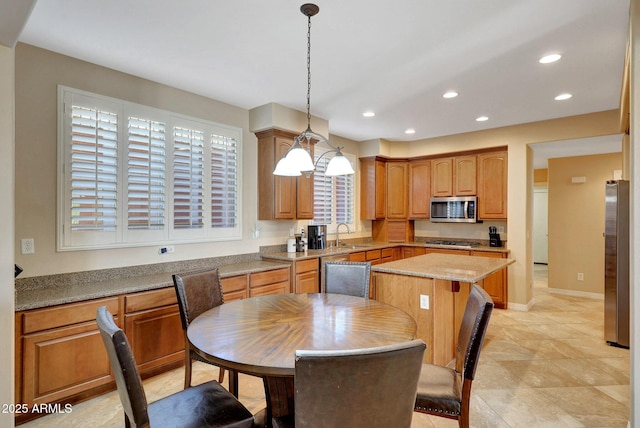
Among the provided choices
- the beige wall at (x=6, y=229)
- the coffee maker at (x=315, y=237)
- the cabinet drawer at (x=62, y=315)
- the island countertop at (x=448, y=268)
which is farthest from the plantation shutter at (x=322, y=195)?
the beige wall at (x=6, y=229)

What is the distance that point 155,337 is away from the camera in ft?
9.16

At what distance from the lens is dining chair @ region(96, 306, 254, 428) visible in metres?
1.24

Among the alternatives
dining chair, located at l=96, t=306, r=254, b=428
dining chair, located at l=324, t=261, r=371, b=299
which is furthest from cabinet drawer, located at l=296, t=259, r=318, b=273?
dining chair, located at l=96, t=306, r=254, b=428

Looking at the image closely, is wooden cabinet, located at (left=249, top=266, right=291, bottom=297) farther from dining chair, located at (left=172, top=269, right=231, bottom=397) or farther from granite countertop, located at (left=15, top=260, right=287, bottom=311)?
dining chair, located at (left=172, top=269, right=231, bottom=397)

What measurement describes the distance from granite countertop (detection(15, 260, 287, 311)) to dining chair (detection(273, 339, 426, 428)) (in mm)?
2103

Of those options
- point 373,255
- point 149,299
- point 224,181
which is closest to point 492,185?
point 373,255

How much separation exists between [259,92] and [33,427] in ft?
10.8

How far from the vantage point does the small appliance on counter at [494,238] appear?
17.1 ft

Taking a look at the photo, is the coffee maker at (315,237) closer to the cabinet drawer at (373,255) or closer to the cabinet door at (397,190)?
the cabinet drawer at (373,255)

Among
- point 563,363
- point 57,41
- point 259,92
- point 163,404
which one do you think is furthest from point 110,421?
point 563,363

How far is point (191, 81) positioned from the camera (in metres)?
3.28

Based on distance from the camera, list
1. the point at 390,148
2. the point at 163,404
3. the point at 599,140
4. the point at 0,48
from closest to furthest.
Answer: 1. the point at 163,404
2. the point at 0,48
3. the point at 599,140
4. the point at 390,148

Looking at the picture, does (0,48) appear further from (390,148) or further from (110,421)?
(390,148)

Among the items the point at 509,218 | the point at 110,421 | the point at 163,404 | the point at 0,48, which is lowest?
Result: the point at 110,421
